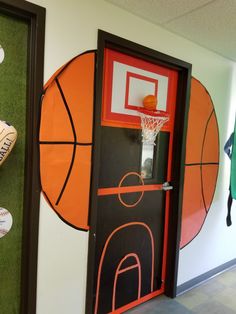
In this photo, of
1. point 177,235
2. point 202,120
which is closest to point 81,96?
point 202,120

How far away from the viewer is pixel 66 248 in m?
1.61

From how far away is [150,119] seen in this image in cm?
198

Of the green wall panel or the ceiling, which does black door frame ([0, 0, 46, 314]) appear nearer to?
the green wall panel

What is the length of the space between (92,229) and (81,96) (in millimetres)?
884

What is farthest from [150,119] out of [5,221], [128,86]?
[5,221]

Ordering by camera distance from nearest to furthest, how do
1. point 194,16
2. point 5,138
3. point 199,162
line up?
point 5,138
point 194,16
point 199,162

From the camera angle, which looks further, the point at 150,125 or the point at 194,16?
the point at 150,125

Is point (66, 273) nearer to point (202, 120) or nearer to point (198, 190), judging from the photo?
point (198, 190)

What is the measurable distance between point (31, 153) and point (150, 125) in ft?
3.13

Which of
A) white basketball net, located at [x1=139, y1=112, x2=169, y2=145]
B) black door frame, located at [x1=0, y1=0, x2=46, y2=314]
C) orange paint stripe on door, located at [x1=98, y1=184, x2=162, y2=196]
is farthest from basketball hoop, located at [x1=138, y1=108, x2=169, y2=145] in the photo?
black door frame, located at [x1=0, y1=0, x2=46, y2=314]

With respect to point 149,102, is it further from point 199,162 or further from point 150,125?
point 199,162

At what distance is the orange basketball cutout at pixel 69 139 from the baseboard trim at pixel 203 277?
134cm

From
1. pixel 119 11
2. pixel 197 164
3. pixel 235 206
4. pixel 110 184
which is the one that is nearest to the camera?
pixel 119 11

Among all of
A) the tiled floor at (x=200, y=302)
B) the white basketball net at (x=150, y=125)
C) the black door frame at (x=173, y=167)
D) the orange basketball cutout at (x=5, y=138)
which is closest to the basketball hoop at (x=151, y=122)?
the white basketball net at (x=150, y=125)
